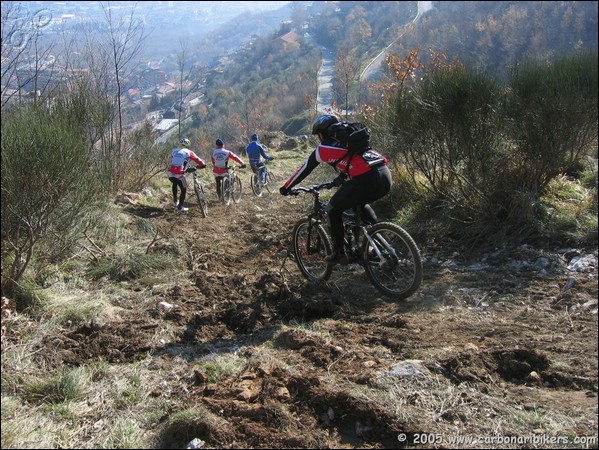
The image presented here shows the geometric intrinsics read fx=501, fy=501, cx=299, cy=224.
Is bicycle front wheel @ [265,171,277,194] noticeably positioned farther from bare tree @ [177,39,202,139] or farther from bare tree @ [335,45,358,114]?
bare tree @ [335,45,358,114]

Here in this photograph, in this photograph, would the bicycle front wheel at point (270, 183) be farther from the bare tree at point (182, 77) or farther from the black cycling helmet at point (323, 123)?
the bare tree at point (182, 77)

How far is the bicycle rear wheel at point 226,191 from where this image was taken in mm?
11922

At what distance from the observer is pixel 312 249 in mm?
5969

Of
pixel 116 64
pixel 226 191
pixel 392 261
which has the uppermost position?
pixel 116 64

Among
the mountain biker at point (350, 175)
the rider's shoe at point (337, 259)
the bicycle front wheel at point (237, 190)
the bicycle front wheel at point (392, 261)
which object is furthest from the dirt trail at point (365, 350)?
the bicycle front wheel at point (237, 190)

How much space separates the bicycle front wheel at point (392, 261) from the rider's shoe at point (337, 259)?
24 centimetres

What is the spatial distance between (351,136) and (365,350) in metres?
2.08

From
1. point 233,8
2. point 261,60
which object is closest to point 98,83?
point 261,60

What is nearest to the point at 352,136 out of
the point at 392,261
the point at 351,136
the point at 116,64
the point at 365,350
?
the point at 351,136

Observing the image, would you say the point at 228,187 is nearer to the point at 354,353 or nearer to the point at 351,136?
the point at 351,136

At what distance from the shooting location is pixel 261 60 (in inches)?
2453

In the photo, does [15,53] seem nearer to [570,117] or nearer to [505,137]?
[505,137]

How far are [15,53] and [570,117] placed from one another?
283 inches

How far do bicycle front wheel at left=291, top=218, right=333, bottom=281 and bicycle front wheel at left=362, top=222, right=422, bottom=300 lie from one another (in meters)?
0.62
